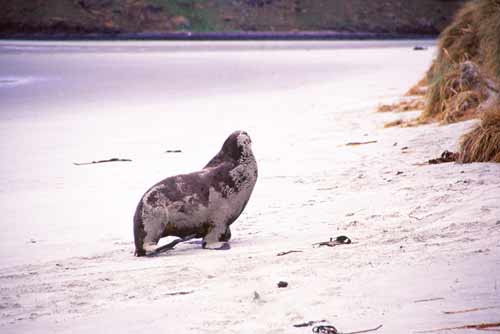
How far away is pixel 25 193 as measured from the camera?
23.7 ft

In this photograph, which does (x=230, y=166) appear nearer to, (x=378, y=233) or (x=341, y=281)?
(x=378, y=233)

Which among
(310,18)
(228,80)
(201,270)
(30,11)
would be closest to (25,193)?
(201,270)

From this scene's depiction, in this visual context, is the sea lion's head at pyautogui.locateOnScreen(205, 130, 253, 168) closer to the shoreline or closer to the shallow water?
the shallow water

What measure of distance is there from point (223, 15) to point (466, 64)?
271ft

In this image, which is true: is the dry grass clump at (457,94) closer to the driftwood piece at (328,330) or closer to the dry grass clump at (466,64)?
the dry grass clump at (466,64)

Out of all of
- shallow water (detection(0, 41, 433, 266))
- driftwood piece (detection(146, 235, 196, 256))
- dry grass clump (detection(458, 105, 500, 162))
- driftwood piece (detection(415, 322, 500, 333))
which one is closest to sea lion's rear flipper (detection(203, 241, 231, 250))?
driftwood piece (detection(146, 235, 196, 256))

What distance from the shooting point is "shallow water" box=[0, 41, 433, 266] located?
6.13 meters

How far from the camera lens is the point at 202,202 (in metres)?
4.81

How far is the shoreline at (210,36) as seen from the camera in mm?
66000

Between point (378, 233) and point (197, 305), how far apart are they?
156 centimetres

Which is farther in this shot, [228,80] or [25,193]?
[228,80]

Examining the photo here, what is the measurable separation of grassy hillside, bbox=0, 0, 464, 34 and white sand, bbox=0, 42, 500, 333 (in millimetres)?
64118

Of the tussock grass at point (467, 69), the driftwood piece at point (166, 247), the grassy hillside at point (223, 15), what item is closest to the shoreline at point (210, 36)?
the grassy hillside at point (223, 15)

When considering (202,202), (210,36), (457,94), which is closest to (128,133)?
(457,94)
